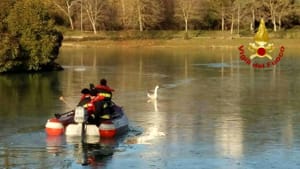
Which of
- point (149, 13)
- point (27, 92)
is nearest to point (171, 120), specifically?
point (27, 92)

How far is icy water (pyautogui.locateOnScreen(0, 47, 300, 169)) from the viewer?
68.0 ft

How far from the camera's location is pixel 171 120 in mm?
28500

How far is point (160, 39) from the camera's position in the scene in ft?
332

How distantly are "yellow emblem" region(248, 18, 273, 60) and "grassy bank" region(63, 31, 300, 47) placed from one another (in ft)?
3.42

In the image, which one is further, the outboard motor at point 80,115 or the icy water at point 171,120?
the outboard motor at point 80,115

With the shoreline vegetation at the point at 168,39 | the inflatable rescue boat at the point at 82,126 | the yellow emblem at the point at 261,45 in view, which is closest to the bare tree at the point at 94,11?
the shoreline vegetation at the point at 168,39

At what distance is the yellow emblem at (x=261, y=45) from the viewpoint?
7516cm

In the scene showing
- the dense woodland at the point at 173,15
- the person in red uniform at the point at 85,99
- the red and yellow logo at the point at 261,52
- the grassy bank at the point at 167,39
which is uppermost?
the dense woodland at the point at 173,15

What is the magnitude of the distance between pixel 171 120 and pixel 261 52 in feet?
169

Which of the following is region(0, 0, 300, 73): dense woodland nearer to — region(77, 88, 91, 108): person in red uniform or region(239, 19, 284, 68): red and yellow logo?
region(239, 19, 284, 68): red and yellow logo

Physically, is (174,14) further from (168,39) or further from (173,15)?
(168,39)

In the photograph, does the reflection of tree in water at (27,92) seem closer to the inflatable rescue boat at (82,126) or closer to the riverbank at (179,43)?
the inflatable rescue boat at (82,126)

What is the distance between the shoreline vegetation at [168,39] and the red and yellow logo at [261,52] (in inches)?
44.5

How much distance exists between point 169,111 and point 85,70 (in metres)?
23.7
